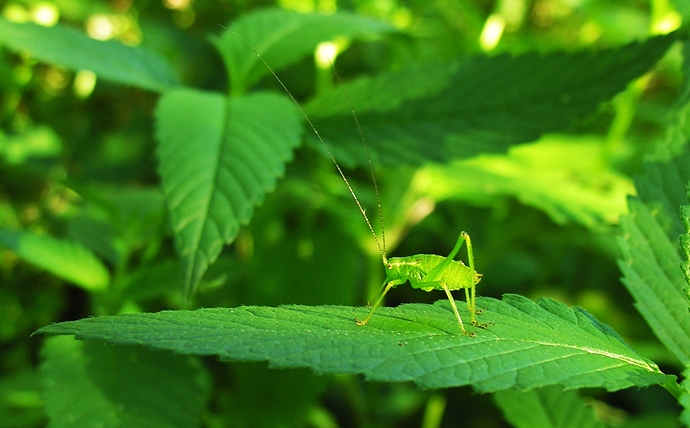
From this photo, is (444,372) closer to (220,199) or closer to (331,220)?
(220,199)

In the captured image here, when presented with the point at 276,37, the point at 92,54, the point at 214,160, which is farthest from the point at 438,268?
the point at 92,54

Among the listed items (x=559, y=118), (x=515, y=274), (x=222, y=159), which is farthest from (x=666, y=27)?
(x=222, y=159)

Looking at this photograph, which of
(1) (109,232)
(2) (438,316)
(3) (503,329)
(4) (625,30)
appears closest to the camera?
(3) (503,329)

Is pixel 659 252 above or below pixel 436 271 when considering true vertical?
above

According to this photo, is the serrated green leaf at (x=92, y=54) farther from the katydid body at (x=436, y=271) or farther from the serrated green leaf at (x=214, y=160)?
the katydid body at (x=436, y=271)

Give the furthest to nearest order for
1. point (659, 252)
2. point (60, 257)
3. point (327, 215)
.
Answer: point (327, 215) < point (60, 257) < point (659, 252)

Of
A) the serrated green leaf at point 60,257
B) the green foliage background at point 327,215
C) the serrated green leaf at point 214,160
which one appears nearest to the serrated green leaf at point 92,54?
the green foliage background at point 327,215

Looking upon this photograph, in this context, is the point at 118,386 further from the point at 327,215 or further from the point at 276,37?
the point at 327,215
